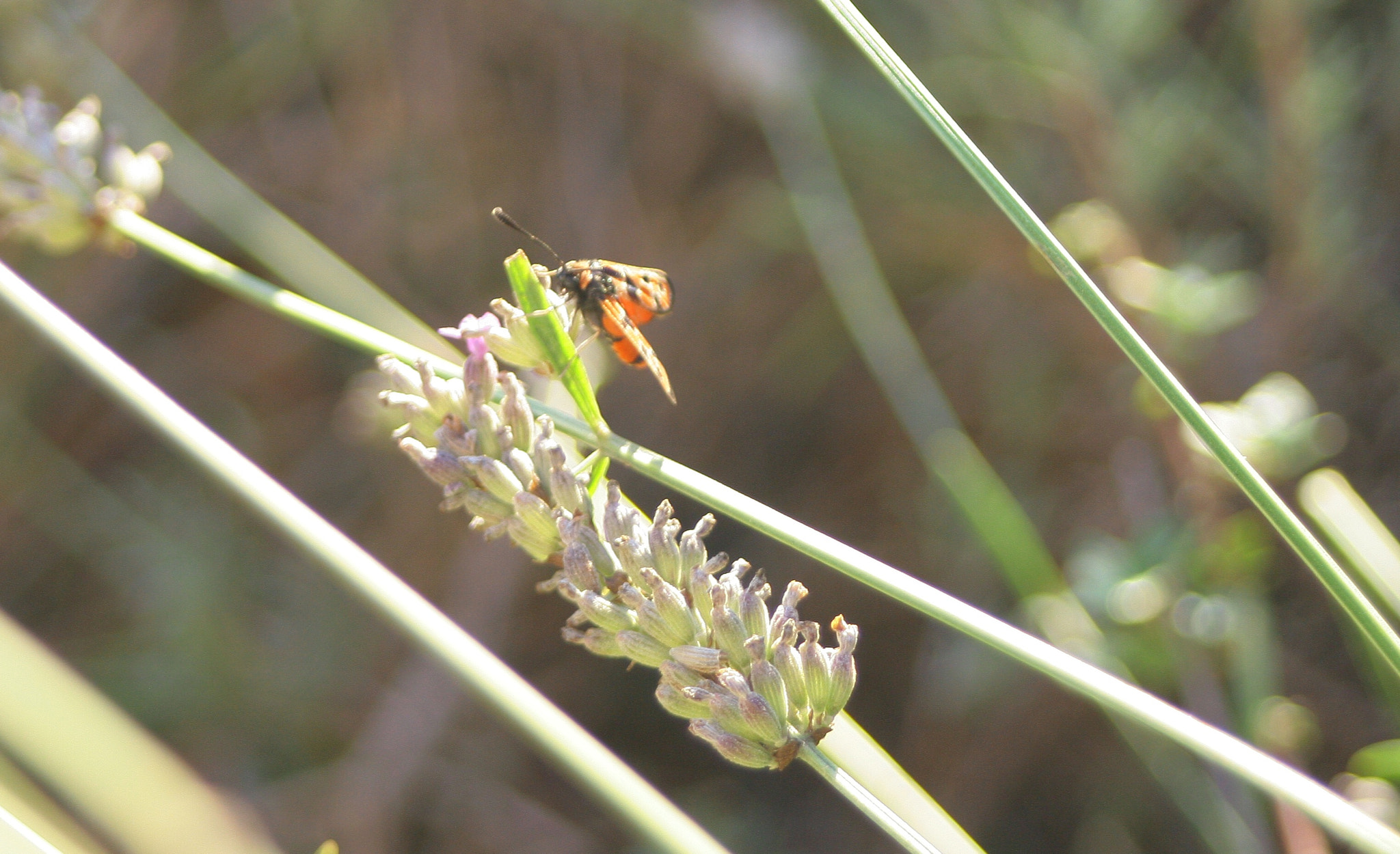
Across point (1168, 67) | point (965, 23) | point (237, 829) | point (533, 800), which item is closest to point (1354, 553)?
point (1168, 67)

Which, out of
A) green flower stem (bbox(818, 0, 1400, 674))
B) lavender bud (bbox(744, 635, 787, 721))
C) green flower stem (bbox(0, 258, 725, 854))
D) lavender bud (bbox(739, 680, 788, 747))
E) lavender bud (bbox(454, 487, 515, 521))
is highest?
green flower stem (bbox(818, 0, 1400, 674))

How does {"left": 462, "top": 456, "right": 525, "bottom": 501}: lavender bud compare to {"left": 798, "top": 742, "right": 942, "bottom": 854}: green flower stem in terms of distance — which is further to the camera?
{"left": 462, "top": 456, "right": 525, "bottom": 501}: lavender bud

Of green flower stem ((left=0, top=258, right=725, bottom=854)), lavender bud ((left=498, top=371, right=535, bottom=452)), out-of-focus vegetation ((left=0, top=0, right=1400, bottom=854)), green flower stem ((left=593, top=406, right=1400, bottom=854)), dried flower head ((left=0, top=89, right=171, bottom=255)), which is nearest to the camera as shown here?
green flower stem ((left=593, top=406, right=1400, bottom=854))

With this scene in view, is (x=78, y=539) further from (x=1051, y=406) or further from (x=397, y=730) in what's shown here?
(x=1051, y=406)

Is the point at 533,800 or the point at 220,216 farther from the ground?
the point at 220,216

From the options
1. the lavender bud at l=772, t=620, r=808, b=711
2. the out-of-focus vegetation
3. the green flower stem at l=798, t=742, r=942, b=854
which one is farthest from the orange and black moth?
the out-of-focus vegetation

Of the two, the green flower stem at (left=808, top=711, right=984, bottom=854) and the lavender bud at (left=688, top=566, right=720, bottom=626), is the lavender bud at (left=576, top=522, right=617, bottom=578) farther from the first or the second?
the green flower stem at (left=808, top=711, right=984, bottom=854)

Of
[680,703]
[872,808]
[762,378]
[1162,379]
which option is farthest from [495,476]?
[762,378]
